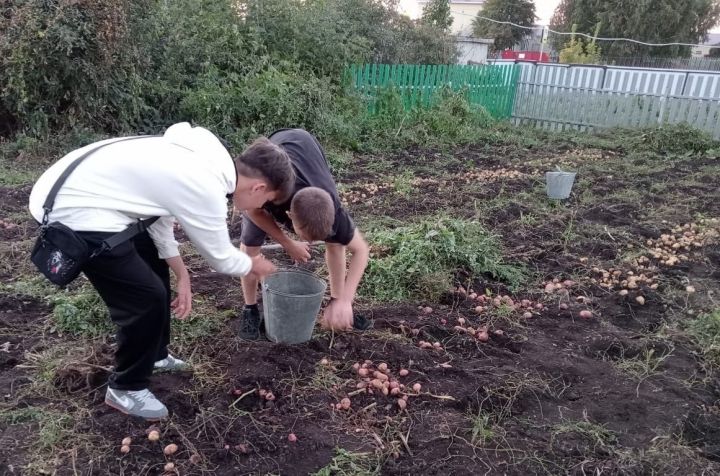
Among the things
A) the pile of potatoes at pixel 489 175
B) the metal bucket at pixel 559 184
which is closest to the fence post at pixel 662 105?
the pile of potatoes at pixel 489 175

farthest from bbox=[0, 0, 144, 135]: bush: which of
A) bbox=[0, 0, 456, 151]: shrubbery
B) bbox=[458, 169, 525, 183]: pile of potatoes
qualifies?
bbox=[458, 169, 525, 183]: pile of potatoes

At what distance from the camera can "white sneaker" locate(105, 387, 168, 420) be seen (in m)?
2.52

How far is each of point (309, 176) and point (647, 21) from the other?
3995 cm

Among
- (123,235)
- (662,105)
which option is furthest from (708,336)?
(662,105)

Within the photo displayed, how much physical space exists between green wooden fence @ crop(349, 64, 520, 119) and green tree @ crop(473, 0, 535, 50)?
26039 millimetres

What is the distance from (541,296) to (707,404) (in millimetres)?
1412

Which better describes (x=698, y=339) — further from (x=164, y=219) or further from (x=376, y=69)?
(x=376, y=69)

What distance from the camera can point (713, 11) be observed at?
37.7 meters

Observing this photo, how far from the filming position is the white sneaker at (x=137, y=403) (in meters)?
2.52

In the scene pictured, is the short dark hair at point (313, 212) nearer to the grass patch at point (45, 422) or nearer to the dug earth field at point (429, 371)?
the dug earth field at point (429, 371)

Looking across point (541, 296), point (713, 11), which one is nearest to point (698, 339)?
point (541, 296)

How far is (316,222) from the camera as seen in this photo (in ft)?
7.86

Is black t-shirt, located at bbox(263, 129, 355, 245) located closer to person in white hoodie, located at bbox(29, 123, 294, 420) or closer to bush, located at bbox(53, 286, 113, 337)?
person in white hoodie, located at bbox(29, 123, 294, 420)

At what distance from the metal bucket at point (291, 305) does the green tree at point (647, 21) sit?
123 ft
